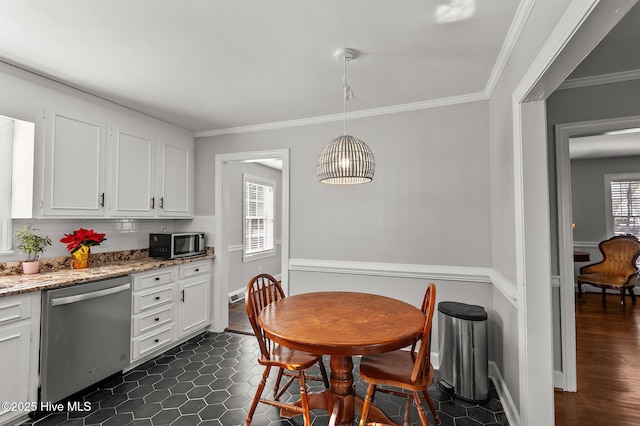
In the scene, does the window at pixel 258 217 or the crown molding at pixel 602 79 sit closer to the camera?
the crown molding at pixel 602 79

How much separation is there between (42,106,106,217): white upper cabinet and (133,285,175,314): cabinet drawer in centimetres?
90

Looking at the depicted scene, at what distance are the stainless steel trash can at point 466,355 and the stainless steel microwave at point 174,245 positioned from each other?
2.91 metres

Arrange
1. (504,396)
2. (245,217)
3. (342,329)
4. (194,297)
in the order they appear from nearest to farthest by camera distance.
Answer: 1. (342,329)
2. (504,396)
3. (194,297)
4. (245,217)

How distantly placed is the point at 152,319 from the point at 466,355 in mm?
2917

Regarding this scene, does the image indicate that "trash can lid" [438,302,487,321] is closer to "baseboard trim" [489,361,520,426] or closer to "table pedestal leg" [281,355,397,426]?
"baseboard trim" [489,361,520,426]

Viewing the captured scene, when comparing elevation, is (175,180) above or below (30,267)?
above

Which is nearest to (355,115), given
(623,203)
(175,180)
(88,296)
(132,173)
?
(175,180)

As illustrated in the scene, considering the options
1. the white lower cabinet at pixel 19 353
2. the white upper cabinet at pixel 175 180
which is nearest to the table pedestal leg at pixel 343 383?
the white lower cabinet at pixel 19 353

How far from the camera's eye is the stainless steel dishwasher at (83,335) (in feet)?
7.18

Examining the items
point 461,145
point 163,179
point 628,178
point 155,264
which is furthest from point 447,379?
point 628,178

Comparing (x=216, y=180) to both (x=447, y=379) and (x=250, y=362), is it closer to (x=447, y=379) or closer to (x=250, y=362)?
(x=250, y=362)

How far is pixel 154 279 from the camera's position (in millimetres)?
3094

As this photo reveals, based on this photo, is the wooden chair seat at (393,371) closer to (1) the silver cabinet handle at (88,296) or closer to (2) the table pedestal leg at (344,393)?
(2) the table pedestal leg at (344,393)

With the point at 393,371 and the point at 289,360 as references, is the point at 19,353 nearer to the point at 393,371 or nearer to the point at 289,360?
the point at 289,360
